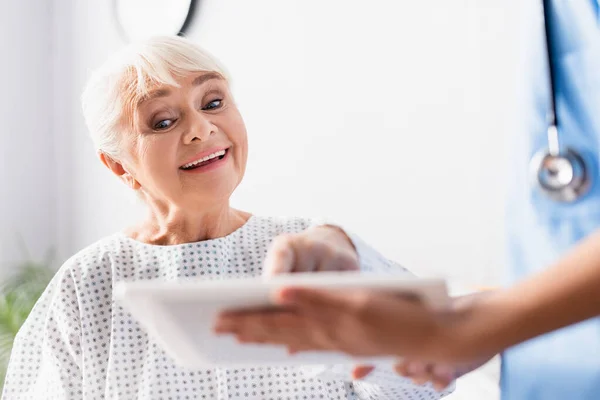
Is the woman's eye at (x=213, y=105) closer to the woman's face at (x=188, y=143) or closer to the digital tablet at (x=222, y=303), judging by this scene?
the woman's face at (x=188, y=143)

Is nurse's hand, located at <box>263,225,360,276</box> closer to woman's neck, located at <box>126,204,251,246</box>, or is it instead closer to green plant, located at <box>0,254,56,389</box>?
woman's neck, located at <box>126,204,251,246</box>

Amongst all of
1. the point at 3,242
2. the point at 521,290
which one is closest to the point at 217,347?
the point at 521,290

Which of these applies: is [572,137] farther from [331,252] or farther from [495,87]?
[495,87]

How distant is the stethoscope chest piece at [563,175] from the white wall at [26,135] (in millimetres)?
2293

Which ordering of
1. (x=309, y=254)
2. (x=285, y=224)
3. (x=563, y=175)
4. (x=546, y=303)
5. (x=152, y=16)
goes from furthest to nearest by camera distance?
(x=152, y=16) → (x=285, y=224) → (x=309, y=254) → (x=563, y=175) → (x=546, y=303)

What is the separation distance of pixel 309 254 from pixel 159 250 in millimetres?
577

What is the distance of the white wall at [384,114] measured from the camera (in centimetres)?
200

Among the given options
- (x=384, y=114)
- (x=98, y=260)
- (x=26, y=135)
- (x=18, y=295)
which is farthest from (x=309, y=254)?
(x=26, y=135)

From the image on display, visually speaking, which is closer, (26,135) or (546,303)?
(546,303)

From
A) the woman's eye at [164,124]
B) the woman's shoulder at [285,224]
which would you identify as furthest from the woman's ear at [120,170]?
the woman's shoulder at [285,224]

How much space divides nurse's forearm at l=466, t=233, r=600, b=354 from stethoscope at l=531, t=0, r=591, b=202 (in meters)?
0.15

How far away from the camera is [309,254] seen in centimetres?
87

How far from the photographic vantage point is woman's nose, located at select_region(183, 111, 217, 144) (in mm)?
1333

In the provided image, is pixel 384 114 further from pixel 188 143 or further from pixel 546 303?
pixel 546 303
